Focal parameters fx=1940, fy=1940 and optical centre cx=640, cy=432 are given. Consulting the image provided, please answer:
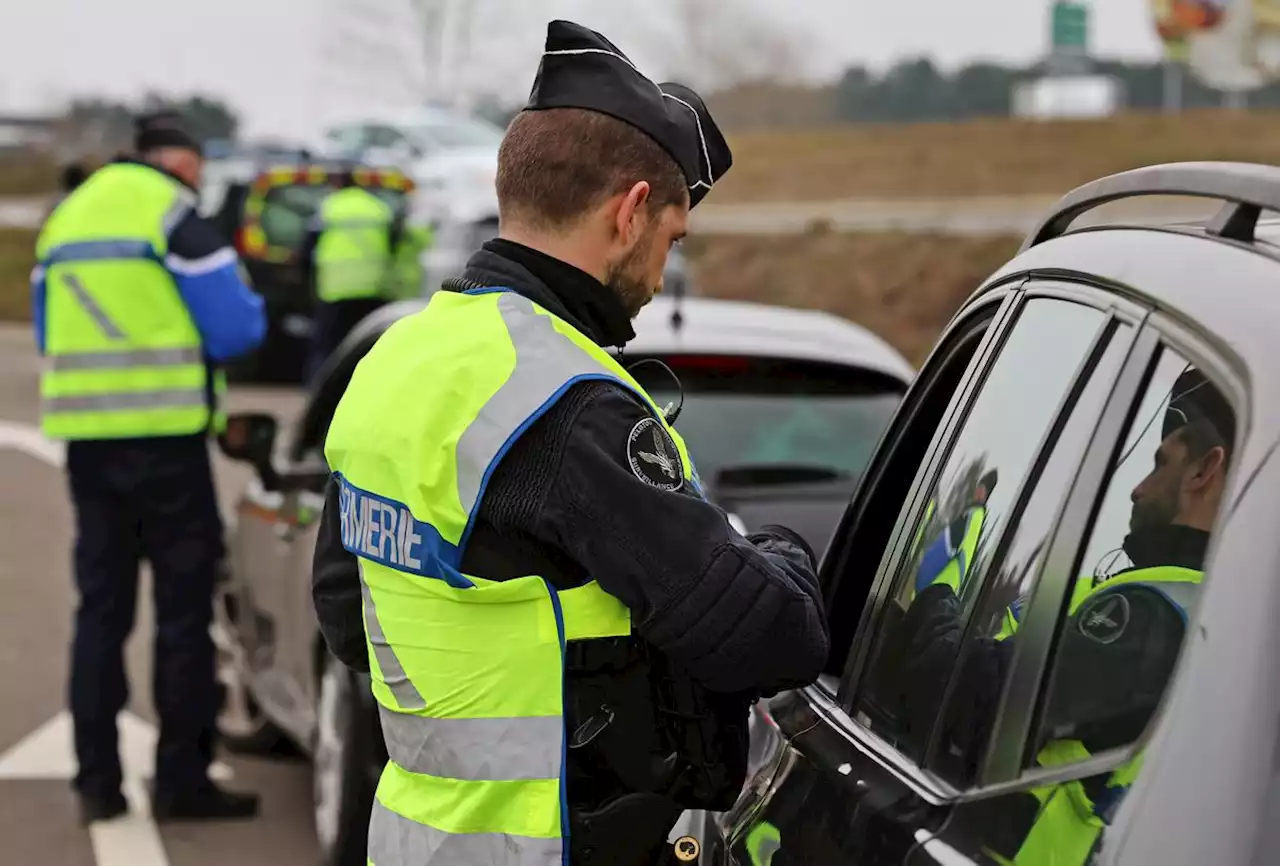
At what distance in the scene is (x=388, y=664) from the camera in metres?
2.45

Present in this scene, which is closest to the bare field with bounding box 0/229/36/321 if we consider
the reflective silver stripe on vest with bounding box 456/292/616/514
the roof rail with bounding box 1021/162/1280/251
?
the reflective silver stripe on vest with bounding box 456/292/616/514

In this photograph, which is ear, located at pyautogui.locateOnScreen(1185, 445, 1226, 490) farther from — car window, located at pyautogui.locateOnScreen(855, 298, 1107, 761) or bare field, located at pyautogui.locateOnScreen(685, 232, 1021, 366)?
bare field, located at pyautogui.locateOnScreen(685, 232, 1021, 366)

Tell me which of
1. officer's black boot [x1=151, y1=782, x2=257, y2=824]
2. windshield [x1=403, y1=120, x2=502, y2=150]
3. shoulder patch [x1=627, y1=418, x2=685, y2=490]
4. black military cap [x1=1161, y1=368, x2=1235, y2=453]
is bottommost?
windshield [x1=403, y1=120, x2=502, y2=150]

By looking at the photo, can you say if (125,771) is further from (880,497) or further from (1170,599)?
(1170,599)

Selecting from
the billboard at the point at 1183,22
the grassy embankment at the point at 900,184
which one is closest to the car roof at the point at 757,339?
the grassy embankment at the point at 900,184

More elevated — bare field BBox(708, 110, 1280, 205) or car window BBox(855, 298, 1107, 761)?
car window BBox(855, 298, 1107, 761)

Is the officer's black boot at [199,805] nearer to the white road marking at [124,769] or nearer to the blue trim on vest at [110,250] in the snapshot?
the white road marking at [124,769]

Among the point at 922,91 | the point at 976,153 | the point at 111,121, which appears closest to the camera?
the point at 976,153

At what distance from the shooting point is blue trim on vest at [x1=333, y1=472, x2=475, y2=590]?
2.30 m

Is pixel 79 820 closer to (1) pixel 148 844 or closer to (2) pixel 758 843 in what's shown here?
(1) pixel 148 844

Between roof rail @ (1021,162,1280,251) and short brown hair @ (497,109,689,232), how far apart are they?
0.54m

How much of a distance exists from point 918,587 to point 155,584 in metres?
4.06

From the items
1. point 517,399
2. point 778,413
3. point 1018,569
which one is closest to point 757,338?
point 778,413

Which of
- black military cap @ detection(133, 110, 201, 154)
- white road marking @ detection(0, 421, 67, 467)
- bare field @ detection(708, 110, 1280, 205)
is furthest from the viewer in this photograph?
bare field @ detection(708, 110, 1280, 205)
